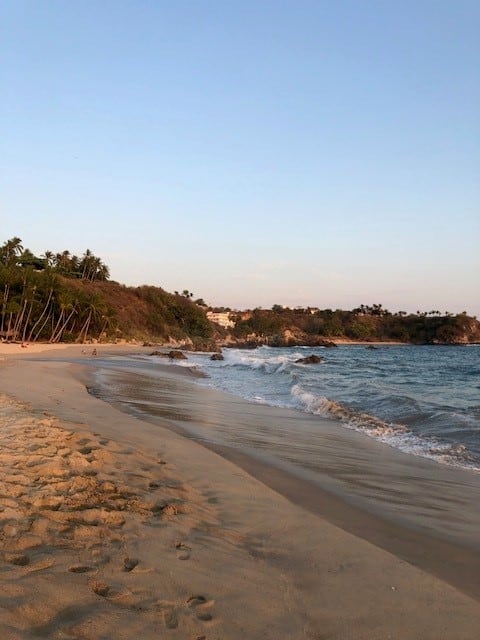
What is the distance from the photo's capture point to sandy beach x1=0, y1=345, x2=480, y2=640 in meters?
2.88

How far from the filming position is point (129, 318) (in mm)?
79062

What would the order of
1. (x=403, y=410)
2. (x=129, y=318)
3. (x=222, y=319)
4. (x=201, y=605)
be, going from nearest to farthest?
(x=201, y=605) < (x=403, y=410) < (x=129, y=318) < (x=222, y=319)

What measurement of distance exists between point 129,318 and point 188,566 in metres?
77.4

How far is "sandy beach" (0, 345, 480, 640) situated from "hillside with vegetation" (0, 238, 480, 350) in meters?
52.2

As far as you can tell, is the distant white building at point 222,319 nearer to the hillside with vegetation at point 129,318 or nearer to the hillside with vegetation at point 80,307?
the hillside with vegetation at point 129,318

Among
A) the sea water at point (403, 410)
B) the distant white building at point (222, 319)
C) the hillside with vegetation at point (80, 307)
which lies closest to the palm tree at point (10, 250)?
the hillside with vegetation at point (80, 307)

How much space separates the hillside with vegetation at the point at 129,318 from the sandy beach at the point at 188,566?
52200 mm

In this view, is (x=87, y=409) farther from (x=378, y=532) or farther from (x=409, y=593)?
(x=409, y=593)

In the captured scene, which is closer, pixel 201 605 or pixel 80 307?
pixel 201 605

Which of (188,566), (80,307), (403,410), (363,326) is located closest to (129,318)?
(80,307)

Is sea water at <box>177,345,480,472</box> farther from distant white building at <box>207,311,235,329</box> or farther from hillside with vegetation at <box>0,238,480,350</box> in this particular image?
distant white building at <box>207,311,235,329</box>

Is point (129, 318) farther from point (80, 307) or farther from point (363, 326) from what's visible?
point (363, 326)

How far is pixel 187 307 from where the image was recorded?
87.4 m

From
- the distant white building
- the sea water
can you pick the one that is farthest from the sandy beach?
the distant white building
